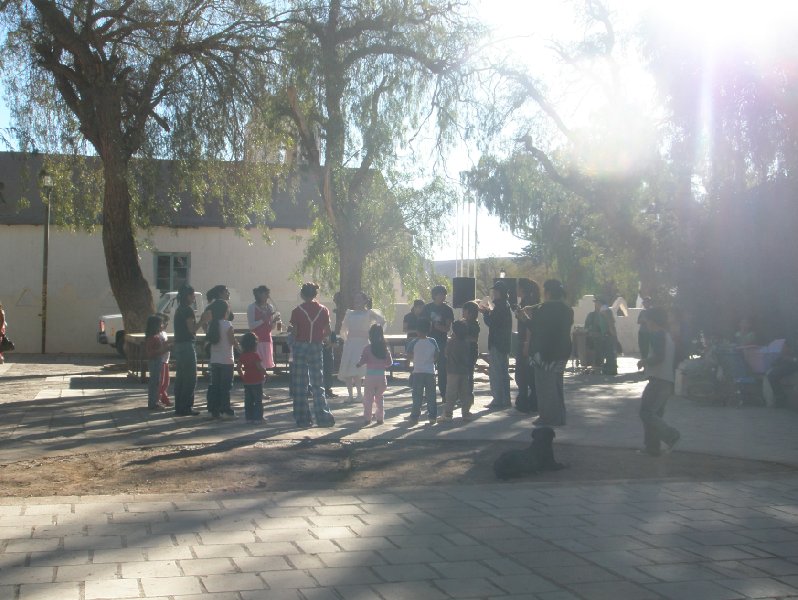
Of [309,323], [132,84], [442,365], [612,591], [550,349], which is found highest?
[132,84]

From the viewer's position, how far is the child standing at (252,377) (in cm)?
1164

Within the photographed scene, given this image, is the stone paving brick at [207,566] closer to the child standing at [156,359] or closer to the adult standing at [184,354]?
the adult standing at [184,354]

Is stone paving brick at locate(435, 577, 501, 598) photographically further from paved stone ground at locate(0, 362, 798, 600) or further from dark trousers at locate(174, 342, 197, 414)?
dark trousers at locate(174, 342, 197, 414)

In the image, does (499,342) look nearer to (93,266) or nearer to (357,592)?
(357,592)

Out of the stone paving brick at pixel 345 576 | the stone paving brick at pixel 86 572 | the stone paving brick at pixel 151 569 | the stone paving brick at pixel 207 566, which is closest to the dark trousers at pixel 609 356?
the stone paving brick at pixel 345 576

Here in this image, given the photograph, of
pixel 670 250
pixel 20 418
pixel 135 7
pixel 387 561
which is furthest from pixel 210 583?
pixel 135 7

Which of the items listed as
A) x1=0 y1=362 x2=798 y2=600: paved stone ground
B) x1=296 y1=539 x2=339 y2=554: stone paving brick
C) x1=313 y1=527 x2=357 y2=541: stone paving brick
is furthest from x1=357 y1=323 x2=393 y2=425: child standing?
x1=296 y1=539 x2=339 y2=554: stone paving brick

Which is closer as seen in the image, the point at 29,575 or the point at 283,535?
the point at 29,575

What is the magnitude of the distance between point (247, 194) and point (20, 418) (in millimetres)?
11072

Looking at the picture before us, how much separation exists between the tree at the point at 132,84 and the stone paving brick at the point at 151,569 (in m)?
15.3

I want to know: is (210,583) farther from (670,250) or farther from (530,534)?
(670,250)

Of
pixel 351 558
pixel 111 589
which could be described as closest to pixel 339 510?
pixel 351 558

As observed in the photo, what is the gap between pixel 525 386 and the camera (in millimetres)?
13359

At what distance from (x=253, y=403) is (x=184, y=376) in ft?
3.94
